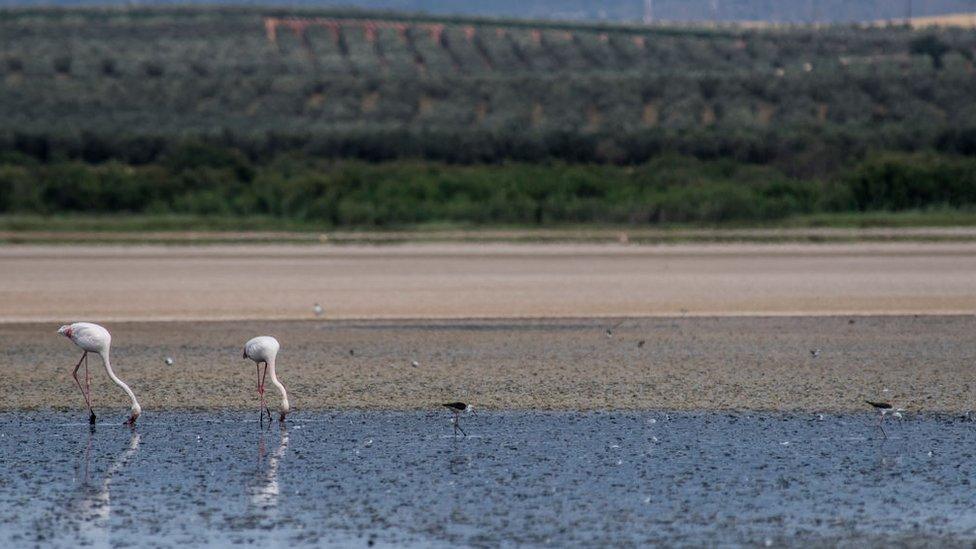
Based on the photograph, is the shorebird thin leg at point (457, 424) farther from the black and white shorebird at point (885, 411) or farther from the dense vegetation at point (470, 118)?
the dense vegetation at point (470, 118)

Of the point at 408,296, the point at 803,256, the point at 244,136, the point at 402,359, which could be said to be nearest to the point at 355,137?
the point at 244,136

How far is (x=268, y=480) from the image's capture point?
8.27 meters

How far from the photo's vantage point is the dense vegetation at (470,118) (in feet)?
111

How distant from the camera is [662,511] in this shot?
750cm

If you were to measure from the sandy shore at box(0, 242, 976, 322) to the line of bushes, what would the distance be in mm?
5726

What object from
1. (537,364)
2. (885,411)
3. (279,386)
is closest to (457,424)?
(279,386)

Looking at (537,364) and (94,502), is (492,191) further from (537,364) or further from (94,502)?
(94,502)

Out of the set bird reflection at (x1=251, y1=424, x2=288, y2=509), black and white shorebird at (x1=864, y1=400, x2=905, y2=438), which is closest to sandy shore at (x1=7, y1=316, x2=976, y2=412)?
black and white shorebird at (x1=864, y1=400, x2=905, y2=438)

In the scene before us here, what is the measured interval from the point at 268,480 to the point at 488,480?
1178 millimetres

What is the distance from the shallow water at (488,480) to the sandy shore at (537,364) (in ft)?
2.23

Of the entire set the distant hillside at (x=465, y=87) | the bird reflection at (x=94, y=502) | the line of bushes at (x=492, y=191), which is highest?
the distant hillside at (x=465, y=87)

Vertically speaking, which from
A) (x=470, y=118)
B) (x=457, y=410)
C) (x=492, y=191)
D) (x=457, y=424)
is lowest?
(x=457, y=424)

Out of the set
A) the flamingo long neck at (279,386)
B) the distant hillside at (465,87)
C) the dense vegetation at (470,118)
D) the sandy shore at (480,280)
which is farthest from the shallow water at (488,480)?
the distant hillside at (465,87)

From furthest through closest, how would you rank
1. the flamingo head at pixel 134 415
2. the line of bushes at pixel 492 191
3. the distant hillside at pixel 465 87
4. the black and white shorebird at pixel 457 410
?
1. the distant hillside at pixel 465 87
2. the line of bushes at pixel 492 191
3. the flamingo head at pixel 134 415
4. the black and white shorebird at pixel 457 410
